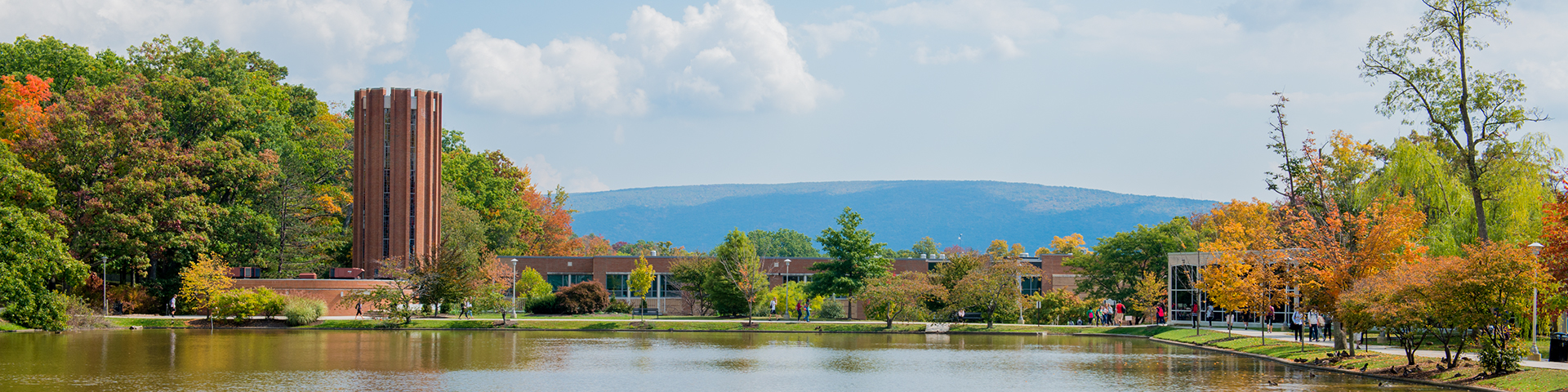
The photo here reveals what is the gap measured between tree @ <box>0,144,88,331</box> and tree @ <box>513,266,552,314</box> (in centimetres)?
2534

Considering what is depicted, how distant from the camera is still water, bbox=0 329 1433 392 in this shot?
24.6m

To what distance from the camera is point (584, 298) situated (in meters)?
66.6

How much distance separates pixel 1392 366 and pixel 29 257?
161 ft

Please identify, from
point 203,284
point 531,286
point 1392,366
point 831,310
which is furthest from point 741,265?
point 1392,366

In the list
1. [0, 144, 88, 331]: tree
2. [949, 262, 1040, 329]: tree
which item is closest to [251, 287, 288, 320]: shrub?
[0, 144, 88, 331]: tree

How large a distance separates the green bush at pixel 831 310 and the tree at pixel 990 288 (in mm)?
10372

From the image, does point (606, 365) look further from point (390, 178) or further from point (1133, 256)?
point (390, 178)

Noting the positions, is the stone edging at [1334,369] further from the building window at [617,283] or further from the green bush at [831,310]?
the building window at [617,283]

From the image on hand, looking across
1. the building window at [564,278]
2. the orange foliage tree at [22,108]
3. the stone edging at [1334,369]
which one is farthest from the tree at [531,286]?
the stone edging at [1334,369]

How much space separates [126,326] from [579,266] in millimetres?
35521

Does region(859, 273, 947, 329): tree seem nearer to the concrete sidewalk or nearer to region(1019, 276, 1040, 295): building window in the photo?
the concrete sidewalk

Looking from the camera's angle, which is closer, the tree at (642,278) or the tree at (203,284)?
the tree at (203,284)

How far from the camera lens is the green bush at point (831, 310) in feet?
208

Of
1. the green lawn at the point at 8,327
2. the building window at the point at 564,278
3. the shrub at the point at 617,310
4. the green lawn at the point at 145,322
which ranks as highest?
the building window at the point at 564,278
